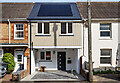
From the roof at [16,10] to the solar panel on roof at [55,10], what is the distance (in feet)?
5.21

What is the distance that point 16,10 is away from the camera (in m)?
18.0

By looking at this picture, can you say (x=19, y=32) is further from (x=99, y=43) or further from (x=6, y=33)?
(x=99, y=43)

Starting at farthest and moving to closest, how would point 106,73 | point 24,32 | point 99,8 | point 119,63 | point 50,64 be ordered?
point 99,8 → point 50,64 → point 24,32 → point 106,73 → point 119,63

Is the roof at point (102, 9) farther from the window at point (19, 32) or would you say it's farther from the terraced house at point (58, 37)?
the window at point (19, 32)

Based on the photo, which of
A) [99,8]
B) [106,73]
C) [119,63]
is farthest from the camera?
[99,8]

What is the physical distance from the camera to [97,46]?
53.0 ft

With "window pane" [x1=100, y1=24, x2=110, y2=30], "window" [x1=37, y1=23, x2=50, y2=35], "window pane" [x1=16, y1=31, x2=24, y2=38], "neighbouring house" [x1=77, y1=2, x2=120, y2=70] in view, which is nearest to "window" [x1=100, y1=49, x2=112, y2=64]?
"neighbouring house" [x1=77, y1=2, x2=120, y2=70]

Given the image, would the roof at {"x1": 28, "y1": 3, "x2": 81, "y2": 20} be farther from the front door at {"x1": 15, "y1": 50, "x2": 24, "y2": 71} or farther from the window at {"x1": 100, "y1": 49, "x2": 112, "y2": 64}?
the window at {"x1": 100, "y1": 49, "x2": 112, "y2": 64}

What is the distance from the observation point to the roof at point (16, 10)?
1658cm

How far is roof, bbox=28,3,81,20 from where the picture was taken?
15.5 m

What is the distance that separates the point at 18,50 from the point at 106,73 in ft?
29.6

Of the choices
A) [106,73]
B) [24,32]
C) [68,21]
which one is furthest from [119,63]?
[24,32]

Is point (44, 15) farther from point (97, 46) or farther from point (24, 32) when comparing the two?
point (97, 46)

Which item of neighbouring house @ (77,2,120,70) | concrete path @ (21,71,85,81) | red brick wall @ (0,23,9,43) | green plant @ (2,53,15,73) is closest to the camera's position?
concrete path @ (21,71,85,81)
